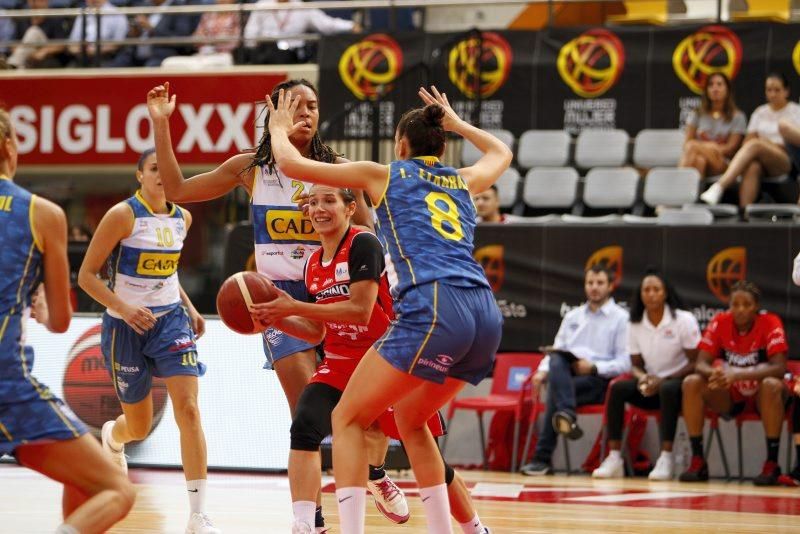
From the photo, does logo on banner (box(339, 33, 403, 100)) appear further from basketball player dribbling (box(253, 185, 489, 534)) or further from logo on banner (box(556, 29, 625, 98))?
basketball player dribbling (box(253, 185, 489, 534))

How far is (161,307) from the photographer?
680 centimetres

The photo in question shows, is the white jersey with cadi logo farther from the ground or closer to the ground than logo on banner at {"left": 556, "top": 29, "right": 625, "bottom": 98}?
closer to the ground

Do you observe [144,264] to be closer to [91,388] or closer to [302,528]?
[302,528]

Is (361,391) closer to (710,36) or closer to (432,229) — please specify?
(432,229)

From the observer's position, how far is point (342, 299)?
5559mm

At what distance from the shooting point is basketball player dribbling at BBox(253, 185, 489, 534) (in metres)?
5.41

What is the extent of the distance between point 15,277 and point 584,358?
282 inches

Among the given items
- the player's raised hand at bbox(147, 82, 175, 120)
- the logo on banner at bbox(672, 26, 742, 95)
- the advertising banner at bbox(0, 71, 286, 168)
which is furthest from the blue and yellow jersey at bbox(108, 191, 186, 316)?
the logo on banner at bbox(672, 26, 742, 95)

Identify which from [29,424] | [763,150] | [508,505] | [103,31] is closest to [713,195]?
[763,150]

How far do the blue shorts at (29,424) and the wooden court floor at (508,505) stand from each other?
2718 millimetres

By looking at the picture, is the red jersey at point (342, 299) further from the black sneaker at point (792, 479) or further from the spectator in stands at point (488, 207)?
the spectator in stands at point (488, 207)

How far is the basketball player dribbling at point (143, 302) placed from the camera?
6574 mm

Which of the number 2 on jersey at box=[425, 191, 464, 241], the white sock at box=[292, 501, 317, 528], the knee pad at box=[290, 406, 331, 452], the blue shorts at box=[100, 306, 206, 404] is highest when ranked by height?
the number 2 on jersey at box=[425, 191, 464, 241]

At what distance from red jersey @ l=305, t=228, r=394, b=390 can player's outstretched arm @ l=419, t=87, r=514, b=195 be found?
0.57 meters
